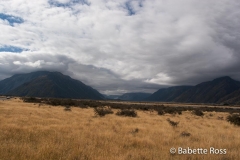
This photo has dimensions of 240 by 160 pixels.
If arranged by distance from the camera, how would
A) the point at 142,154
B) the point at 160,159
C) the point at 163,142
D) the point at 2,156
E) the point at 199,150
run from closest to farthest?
1. the point at 2,156
2. the point at 160,159
3. the point at 142,154
4. the point at 199,150
5. the point at 163,142

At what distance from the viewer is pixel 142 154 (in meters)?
8.00

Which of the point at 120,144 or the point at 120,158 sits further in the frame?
the point at 120,144

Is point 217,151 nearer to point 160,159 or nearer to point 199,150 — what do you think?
point 199,150

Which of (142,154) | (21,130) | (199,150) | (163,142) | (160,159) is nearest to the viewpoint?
(160,159)

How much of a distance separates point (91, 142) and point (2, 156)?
13.0ft

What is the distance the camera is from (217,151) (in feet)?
29.6

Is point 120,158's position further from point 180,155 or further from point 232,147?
point 232,147

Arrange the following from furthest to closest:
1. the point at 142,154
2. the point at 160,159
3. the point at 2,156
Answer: the point at 142,154, the point at 160,159, the point at 2,156

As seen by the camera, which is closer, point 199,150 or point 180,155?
point 180,155

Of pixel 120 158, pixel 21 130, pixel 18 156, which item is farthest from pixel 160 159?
pixel 21 130

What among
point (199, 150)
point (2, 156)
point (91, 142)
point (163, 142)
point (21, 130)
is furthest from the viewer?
point (21, 130)

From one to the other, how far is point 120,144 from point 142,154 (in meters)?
2.01

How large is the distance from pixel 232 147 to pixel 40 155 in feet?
29.6

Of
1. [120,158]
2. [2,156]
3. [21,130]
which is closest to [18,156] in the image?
[2,156]
